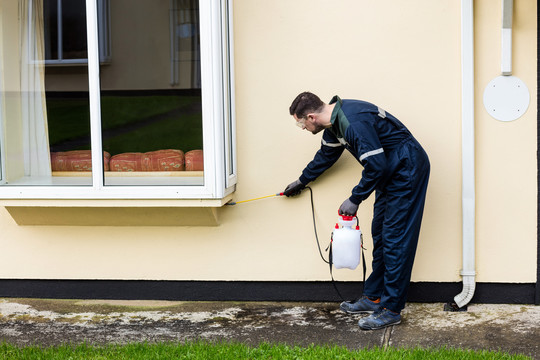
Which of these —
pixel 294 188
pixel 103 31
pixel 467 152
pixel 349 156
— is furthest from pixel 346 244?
pixel 103 31

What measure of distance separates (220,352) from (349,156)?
1.90 m

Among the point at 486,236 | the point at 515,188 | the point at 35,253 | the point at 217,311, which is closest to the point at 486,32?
the point at 515,188

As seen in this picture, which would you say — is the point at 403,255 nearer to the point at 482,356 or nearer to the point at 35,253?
the point at 482,356

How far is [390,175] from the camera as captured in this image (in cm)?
482

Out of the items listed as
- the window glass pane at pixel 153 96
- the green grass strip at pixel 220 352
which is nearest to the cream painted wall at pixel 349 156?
the window glass pane at pixel 153 96

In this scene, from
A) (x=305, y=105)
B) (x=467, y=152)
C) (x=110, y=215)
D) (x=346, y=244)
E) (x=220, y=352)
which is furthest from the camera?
(x=110, y=215)

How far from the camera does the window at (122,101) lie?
516 centimetres

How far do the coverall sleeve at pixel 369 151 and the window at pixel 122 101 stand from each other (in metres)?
1.06

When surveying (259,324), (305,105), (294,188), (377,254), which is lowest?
(259,324)

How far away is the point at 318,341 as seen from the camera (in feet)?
15.5

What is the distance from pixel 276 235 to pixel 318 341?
1134 millimetres

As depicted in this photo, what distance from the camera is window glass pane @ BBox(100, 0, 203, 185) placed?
206 inches

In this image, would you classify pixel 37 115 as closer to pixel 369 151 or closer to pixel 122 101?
pixel 122 101

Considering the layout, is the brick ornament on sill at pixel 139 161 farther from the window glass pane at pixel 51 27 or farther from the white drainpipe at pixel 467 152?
the white drainpipe at pixel 467 152
